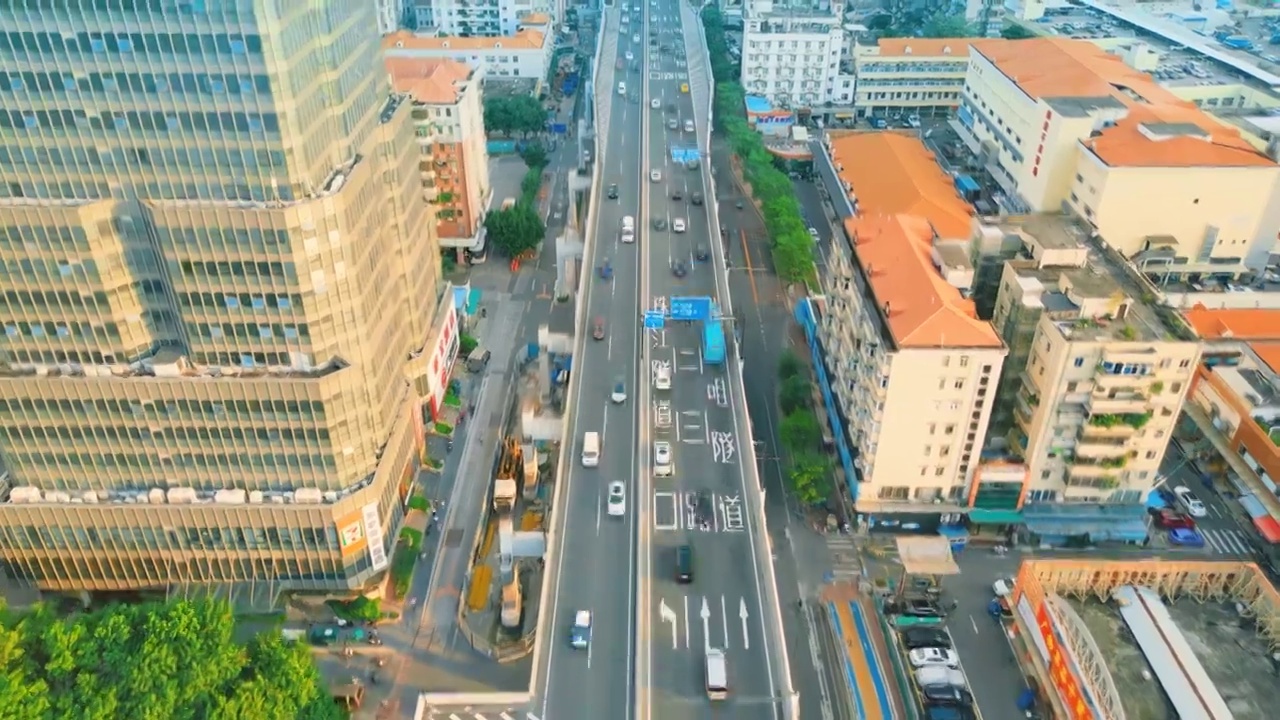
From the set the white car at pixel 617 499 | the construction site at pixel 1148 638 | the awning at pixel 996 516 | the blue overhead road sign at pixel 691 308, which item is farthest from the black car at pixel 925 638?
the blue overhead road sign at pixel 691 308

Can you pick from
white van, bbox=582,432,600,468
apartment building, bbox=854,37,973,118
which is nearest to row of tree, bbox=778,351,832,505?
white van, bbox=582,432,600,468

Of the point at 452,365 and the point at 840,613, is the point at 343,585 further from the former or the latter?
the point at 840,613

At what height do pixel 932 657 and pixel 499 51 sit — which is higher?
pixel 499 51

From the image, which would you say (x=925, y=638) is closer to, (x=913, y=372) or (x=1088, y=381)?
(x=913, y=372)

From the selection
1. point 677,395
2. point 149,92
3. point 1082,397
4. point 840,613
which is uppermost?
point 149,92

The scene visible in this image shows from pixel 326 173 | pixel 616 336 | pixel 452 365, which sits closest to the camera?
pixel 326 173

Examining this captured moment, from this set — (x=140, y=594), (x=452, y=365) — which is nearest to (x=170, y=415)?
(x=140, y=594)

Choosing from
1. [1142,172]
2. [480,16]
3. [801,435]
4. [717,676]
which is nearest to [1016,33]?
[1142,172]
